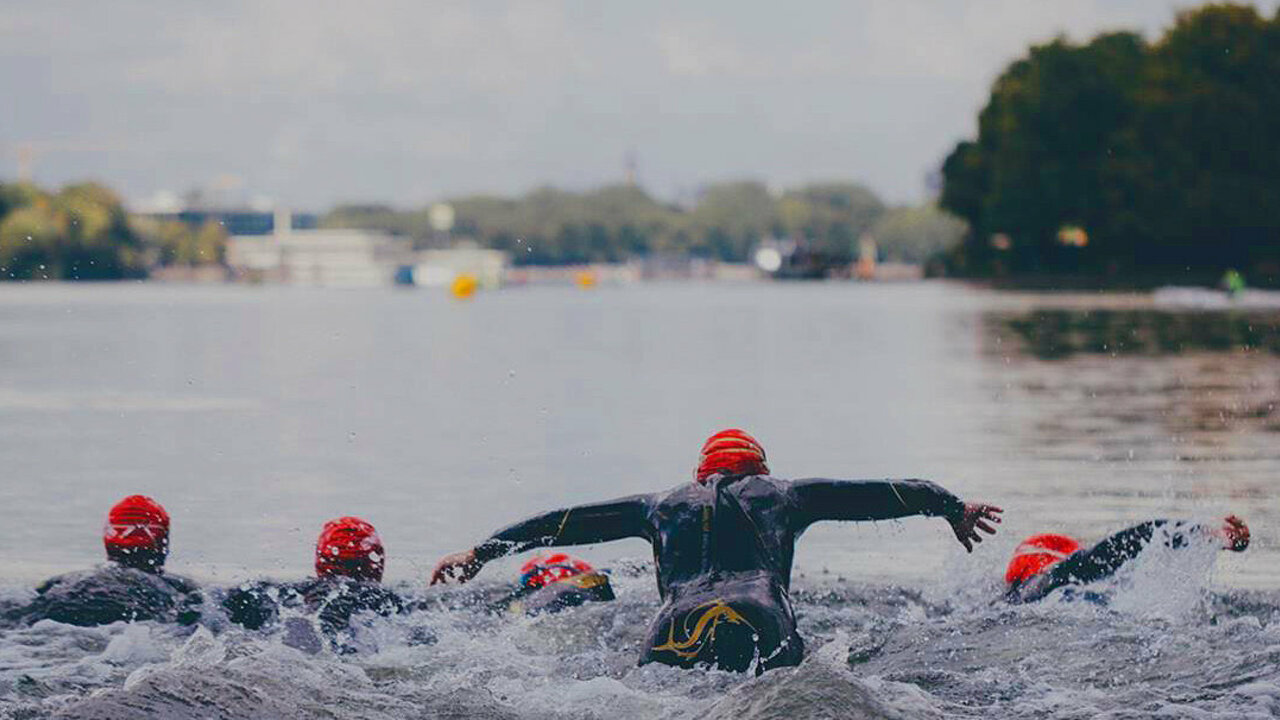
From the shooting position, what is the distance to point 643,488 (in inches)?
878

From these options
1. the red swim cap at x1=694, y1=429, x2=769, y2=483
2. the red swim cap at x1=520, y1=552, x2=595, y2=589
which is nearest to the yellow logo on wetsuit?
the red swim cap at x1=694, y1=429, x2=769, y2=483

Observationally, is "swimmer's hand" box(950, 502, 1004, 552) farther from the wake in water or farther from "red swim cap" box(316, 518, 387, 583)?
"red swim cap" box(316, 518, 387, 583)

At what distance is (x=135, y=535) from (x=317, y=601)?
1.52 m

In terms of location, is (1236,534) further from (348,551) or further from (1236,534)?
(348,551)

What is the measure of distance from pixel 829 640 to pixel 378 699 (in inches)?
144

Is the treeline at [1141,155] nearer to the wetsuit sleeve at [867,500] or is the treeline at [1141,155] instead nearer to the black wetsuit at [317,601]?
the black wetsuit at [317,601]

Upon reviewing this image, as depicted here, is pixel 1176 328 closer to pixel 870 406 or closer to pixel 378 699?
pixel 870 406

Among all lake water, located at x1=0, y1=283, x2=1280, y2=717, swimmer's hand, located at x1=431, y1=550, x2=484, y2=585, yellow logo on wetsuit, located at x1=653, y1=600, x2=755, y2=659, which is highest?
swimmer's hand, located at x1=431, y1=550, x2=484, y2=585

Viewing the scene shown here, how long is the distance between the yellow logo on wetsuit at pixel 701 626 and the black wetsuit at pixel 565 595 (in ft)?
8.55

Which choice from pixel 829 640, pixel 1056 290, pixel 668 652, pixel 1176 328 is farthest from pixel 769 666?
pixel 1056 290

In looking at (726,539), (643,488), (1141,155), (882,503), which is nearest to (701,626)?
(726,539)

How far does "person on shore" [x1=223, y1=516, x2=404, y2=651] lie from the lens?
1324 centimetres

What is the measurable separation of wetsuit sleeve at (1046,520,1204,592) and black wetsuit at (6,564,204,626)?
5.53m

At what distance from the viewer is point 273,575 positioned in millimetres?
16656
